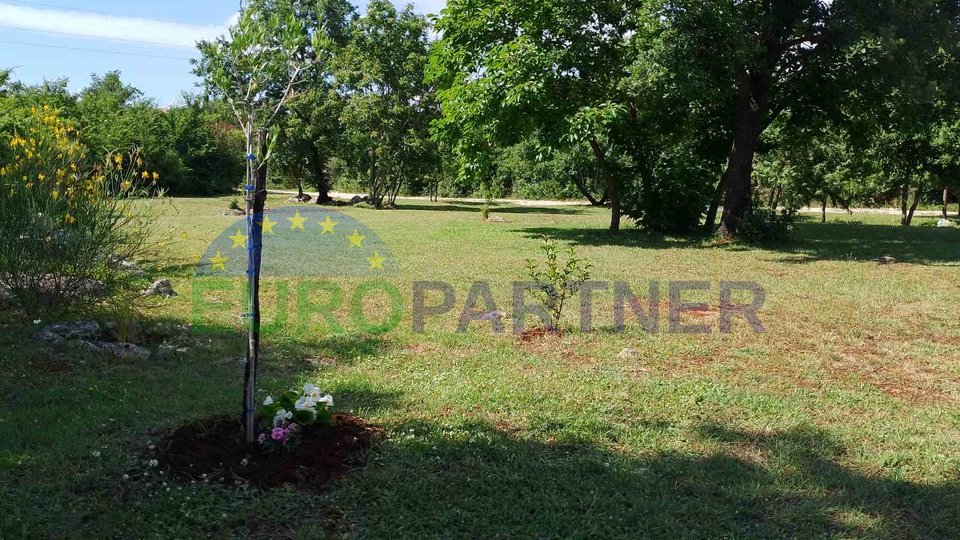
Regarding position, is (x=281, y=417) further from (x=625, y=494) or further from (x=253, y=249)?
(x=625, y=494)

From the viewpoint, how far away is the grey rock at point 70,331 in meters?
5.38

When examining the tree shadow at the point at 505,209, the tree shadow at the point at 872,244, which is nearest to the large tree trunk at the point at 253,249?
the tree shadow at the point at 872,244

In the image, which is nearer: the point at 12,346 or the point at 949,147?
the point at 12,346

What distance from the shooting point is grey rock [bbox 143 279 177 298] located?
746 cm

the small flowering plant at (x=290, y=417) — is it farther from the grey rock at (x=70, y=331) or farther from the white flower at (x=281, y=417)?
the grey rock at (x=70, y=331)

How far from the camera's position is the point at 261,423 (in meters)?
3.58

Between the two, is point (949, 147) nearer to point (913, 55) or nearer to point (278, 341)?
point (913, 55)

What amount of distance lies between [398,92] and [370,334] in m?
22.9

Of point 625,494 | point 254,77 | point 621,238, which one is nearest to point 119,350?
point 254,77

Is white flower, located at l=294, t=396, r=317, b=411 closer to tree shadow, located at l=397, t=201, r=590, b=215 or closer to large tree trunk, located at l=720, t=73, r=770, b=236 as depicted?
large tree trunk, located at l=720, t=73, r=770, b=236

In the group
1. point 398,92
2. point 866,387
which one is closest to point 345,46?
point 398,92

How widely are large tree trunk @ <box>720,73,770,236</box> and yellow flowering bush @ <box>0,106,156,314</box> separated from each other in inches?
473

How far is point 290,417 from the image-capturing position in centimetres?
347

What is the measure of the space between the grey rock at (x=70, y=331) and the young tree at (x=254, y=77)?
2.95 meters
